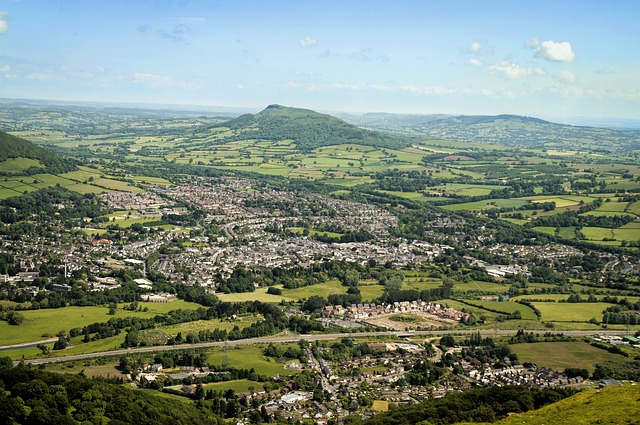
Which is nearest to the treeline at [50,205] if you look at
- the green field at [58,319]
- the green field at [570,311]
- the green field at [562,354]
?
the green field at [58,319]

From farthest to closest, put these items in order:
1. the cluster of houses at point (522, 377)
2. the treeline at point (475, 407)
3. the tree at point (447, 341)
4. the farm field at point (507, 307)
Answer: the farm field at point (507, 307), the tree at point (447, 341), the cluster of houses at point (522, 377), the treeline at point (475, 407)

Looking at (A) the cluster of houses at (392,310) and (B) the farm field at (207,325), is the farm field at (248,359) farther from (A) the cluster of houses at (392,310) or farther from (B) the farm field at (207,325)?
(A) the cluster of houses at (392,310)

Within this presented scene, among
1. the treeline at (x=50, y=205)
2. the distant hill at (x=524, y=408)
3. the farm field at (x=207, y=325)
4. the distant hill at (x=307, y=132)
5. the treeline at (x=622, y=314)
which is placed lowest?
the farm field at (x=207, y=325)

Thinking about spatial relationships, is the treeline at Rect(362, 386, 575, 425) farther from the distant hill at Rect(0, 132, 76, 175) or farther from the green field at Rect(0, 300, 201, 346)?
the distant hill at Rect(0, 132, 76, 175)

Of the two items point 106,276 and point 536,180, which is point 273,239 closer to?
point 106,276

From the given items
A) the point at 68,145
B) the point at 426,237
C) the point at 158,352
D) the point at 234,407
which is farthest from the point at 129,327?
the point at 68,145

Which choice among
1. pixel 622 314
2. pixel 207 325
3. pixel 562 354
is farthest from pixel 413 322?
pixel 622 314

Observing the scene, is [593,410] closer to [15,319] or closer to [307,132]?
[15,319]

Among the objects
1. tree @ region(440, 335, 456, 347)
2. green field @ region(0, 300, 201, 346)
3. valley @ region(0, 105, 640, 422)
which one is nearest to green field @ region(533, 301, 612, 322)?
valley @ region(0, 105, 640, 422)
